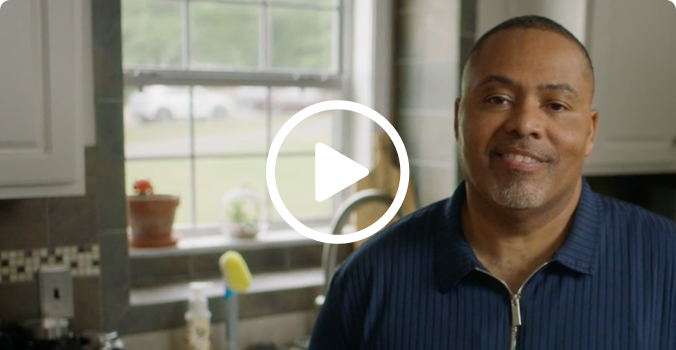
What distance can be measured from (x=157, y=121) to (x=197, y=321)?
2.11 ft

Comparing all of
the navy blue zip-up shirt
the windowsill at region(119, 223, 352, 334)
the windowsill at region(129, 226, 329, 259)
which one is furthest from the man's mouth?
the windowsill at region(129, 226, 329, 259)

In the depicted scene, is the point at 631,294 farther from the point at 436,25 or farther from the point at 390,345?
the point at 436,25

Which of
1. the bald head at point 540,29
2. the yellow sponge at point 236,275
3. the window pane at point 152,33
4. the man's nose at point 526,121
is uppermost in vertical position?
the window pane at point 152,33

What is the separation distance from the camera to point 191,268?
2195mm

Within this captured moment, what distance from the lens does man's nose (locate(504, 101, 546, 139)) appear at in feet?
3.56

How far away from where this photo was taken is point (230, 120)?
2.27 metres

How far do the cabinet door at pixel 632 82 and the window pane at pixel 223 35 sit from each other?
1050mm

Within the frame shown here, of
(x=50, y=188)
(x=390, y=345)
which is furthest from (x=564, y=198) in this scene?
(x=50, y=188)

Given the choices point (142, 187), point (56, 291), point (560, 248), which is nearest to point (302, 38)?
→ point (142, 187)

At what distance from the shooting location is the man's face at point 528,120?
1.09 meters

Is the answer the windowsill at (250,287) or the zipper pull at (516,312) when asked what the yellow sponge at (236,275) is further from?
the zipper pull at (516,312)

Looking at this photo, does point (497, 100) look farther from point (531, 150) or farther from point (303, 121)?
point (303, 121)

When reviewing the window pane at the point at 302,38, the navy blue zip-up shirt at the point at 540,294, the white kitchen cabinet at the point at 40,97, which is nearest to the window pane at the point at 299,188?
the window pane at the point at 302,38

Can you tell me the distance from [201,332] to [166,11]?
98 centimetres
